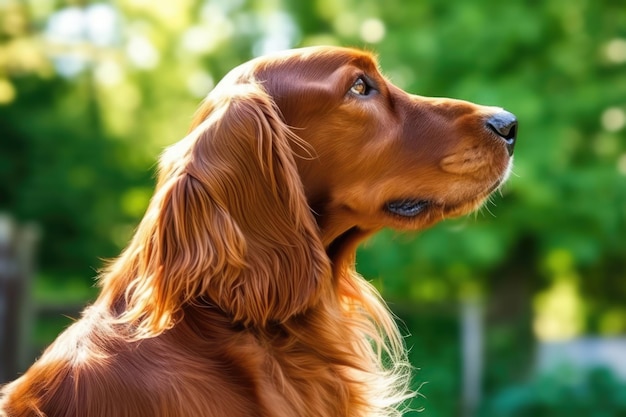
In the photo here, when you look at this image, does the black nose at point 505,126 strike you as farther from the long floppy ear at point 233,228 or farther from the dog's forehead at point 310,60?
the long floppy ear at point 233,228

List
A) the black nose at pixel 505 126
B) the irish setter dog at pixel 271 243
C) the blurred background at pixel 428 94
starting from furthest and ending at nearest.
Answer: the blurred background at pixel 428 94, the black nose at pixel 505 126, the irish setter dog at pixel 271 243

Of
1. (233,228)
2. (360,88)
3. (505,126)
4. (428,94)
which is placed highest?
(360,88)

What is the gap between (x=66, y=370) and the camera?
2.68 meters

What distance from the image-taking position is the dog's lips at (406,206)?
3168 mm

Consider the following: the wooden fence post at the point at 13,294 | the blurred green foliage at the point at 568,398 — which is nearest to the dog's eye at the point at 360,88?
the blurred green foliage at the point at 568,398

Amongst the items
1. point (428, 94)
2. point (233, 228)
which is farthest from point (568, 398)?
point (233, 228)

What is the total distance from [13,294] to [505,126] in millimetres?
7077

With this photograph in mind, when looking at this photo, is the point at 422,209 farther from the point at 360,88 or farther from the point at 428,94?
the point at 428,94

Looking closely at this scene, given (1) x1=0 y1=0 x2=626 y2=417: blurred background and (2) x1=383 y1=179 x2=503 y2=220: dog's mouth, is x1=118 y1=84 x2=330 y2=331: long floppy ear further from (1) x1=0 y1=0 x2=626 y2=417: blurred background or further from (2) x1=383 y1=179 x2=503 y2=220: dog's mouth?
(1) x1=0 y1=0 x2=626 y2=417: blurred background

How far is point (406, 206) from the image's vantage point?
318 cm

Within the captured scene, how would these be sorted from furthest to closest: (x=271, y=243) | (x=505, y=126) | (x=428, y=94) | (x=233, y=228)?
(x=428, y=94) < (x=505, y=126) < (x=271, y=243) < (x=233, y=228)

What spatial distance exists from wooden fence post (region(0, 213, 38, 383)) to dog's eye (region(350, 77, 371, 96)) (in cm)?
680

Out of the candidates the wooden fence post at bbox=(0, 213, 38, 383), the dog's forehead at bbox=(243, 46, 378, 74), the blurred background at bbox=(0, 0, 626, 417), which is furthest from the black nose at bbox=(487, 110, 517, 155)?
the wooden fence post at bbox=(0, 213, 38, 383)

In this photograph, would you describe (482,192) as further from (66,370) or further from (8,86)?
(8,86)
